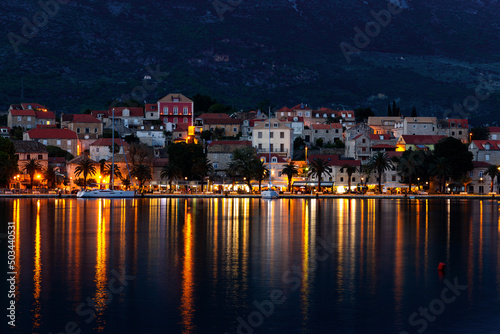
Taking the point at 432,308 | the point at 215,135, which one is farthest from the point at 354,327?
the point at 215,135

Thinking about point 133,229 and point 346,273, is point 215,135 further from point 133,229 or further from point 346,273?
point 346,273

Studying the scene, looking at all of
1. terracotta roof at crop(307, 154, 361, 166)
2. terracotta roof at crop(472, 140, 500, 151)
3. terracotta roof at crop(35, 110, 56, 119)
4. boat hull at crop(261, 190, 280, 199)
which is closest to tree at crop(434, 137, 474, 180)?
terracotta roof at crop(472, 140, 500, 151)

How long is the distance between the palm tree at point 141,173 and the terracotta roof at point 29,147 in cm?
1502

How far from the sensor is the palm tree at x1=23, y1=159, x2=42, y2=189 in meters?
107

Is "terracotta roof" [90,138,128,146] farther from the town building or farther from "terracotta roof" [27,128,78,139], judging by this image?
"terracotta roof" [27,128,78,139]

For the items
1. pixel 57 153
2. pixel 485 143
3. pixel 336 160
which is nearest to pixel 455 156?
pixel 485 143

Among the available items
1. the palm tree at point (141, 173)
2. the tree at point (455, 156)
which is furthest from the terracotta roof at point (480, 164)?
the palm tree at point (141, 173)

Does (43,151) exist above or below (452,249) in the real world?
above

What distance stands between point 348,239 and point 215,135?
269 ft

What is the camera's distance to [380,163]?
355 feet

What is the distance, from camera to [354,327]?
2770cm

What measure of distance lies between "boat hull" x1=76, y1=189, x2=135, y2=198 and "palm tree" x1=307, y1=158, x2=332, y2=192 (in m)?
27.9

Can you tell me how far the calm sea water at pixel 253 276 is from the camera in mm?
28500

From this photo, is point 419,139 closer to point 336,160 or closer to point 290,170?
point 336,160
